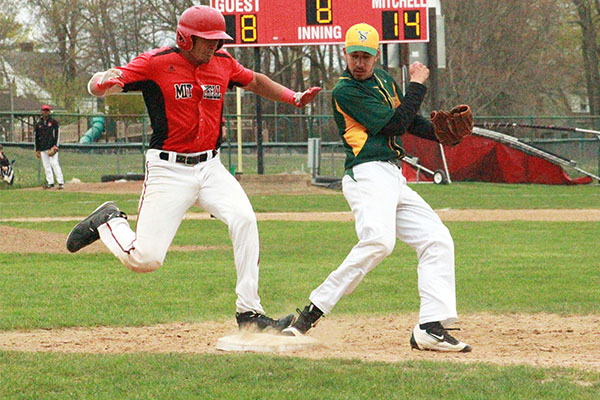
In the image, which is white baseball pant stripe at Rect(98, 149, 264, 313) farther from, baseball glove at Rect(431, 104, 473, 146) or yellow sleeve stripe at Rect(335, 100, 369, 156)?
baseball glove at Rect(431, 104, 473, 146)

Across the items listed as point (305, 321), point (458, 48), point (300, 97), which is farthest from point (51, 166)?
point (458, 48)

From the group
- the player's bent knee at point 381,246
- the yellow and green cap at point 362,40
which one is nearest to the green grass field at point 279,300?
the player's bent knee at point 381,246

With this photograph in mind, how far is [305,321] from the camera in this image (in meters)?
6.92

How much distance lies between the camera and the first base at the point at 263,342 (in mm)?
6598

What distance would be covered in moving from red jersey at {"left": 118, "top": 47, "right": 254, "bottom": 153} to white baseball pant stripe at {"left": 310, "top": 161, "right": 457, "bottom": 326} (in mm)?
1005

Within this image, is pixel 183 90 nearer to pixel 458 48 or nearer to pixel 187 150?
pixel 187 150

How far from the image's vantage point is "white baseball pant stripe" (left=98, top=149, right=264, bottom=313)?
21.9 ft

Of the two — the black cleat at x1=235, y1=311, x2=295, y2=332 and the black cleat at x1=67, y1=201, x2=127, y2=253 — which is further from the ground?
the black cleat at x1=67, y1=201, x2=127, y2=253

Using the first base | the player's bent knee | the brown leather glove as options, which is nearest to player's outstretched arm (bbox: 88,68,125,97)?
the first base

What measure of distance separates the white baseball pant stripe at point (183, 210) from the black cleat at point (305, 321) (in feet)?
1.14

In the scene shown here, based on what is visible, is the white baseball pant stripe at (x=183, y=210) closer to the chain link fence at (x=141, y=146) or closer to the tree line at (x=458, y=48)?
the chain link fence at (x=141, y=146)

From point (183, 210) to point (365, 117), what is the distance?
133 cm

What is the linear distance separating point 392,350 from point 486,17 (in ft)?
133

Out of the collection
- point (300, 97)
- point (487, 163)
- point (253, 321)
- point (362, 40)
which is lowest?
point (253, 321)
